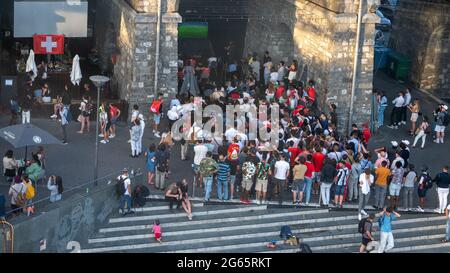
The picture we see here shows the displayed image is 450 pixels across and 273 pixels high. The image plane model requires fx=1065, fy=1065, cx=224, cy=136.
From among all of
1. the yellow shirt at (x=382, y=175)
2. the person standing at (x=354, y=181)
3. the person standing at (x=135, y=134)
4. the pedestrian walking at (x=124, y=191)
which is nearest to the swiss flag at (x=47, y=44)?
the person standing at (x=135, y=134)

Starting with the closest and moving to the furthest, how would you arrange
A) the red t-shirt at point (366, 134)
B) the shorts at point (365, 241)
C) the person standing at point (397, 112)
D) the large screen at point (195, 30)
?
the shorts at point (365, 241), the red t-shirt at point (366, 134), the person standing at point (397, 112), the large screen at point (195, 30)

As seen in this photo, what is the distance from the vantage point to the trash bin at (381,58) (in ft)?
144

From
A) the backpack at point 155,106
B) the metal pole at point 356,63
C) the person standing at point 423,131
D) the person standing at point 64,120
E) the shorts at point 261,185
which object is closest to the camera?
the shorts at point 261,185

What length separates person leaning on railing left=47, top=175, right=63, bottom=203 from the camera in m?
27.1

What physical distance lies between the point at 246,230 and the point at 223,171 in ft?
5.64

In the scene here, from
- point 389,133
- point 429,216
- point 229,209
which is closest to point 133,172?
point 229,209

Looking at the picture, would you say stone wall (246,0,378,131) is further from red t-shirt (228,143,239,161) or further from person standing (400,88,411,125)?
red t-shirt (228,143,239,161)

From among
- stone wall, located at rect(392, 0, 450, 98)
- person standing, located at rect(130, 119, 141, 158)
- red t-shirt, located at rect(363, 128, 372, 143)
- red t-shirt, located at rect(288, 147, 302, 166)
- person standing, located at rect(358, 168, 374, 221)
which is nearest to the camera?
person standing, located at rect(358, 168, 374, 221)

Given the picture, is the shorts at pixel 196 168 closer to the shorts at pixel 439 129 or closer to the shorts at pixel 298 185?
the shorts at pixel 298 185

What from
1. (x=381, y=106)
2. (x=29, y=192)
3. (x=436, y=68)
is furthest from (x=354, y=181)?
(x=436, y=68)

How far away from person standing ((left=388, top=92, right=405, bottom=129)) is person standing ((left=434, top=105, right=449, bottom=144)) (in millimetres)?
1753

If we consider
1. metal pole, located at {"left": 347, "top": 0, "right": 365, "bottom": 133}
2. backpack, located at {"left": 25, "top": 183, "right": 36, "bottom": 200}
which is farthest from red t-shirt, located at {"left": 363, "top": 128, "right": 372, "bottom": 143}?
backpack, located at {"left": 25, "top": 183, "right": 36, "bottom": 200}

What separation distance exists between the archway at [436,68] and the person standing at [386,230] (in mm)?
15493

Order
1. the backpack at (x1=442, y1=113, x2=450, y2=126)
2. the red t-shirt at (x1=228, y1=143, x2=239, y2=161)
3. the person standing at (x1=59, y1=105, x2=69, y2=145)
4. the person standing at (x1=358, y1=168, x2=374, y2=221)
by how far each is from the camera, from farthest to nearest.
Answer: the backpack at (x1=442, y1=113, x2=450, y2=126) < the person standing at (x1=59, y1=105, x2=69, y2=145) < the red t-shirt at (x1=228, y1=143, x2=239, y2=161) < the person standing at (x1=358, y1=168, x2=374, y2=221)
